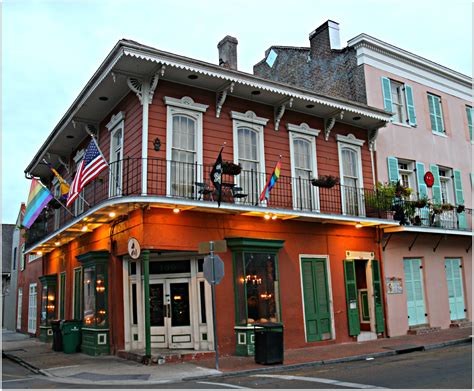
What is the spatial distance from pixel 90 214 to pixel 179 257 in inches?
100

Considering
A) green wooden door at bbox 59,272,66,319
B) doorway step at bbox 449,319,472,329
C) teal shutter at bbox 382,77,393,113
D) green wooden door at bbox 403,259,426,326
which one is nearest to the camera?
green wooden door at bbox 403,259,426,326

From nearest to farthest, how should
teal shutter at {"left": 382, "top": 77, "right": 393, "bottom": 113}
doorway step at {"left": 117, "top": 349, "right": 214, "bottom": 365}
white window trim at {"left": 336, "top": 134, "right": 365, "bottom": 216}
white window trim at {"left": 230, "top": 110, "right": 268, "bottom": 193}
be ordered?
doorway step at {"left": 117, "top": 349, "right": 214, "bottom": 365} → white window trim at {"left": 230, "top": 110, "right": 268, "bottom": 193} → white window trim at {"left": 336, "top": 134, "right": 365, "bottom": 216} → teal shutter at {"left": 382, "top": 77, "right": 393, "bottom": 113}

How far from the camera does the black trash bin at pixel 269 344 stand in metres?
10.8

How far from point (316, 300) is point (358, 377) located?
206 inches

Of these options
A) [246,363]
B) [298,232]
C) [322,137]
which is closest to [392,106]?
[322,137]

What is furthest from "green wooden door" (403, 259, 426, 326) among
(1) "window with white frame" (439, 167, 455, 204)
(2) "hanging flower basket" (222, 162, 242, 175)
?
(2) "hanging flower basket" (222, 162, 242, 175)

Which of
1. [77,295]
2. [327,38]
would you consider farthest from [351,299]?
[327,38]

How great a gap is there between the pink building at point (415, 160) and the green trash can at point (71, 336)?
9.62m

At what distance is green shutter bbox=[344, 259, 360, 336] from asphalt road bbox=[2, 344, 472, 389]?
296 cm

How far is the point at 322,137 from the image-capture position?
51.6 feet

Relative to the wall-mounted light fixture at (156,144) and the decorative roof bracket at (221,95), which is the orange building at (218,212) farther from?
the wall-mounted light fixture at (156,144)

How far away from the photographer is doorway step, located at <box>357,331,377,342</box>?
48.7 ft

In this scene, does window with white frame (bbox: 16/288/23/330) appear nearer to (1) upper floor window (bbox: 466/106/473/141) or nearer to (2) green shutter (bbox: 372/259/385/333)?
(2) green shutter (bbox: 372/259/385/333)

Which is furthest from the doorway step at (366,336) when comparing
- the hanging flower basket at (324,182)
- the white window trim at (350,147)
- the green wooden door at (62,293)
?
the green wooden door at (62,293)
